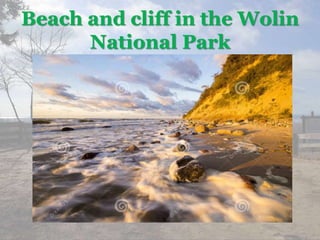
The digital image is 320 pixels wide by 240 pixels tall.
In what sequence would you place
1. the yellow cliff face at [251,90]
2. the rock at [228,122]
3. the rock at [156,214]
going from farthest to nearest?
the rock at [228,122] < the yellow cliff face at [251,90] < the rock at [156,214]

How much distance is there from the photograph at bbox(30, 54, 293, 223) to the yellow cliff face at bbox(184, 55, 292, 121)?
0.01 metres

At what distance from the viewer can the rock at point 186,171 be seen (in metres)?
4.27

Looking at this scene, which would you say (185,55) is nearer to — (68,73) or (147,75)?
(147,75)

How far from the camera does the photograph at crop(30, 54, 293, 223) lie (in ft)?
14.0

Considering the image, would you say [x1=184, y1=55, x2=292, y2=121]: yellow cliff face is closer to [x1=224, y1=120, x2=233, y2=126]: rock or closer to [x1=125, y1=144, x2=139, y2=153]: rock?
[x1=224, y1=120, x2=233, y2=126]: rock

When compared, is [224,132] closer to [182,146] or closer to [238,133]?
[238,133]

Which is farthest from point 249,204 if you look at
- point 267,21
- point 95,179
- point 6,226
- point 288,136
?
point 6,226

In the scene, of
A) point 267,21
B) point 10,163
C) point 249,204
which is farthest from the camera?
point 10,163

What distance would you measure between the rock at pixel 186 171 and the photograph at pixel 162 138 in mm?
11

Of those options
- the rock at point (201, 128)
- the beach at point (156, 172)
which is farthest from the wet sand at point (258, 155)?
the rock at point (201, 128)

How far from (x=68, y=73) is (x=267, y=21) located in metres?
2.71

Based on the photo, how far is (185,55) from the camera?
4.44m

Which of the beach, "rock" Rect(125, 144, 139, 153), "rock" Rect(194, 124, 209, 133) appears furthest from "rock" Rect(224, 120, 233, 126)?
"rock" Rect(125, 144, 139, 153)

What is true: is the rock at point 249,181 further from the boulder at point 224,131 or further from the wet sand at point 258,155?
the boulder at point 224,131
